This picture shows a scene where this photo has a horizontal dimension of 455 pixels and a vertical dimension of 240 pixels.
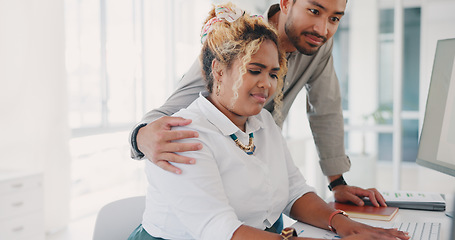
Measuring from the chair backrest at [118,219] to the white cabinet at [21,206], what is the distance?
1.98m

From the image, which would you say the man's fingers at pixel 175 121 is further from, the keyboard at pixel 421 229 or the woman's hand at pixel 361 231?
the keyboard at pixel 421 229

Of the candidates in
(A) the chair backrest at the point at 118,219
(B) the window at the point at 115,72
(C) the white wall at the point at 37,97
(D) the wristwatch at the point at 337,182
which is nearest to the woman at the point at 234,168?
(A) the chair backrest at the point at 118,219

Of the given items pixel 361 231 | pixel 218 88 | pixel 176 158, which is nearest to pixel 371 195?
pixel 361 231

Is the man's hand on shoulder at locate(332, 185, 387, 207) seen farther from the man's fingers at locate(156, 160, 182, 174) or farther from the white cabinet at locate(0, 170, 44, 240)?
the white cabinet at locate(0, 170, 44, 240)

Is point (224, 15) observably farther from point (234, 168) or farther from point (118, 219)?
point (118, 219)

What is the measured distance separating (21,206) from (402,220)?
105 inches

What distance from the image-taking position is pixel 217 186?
3.38 ft

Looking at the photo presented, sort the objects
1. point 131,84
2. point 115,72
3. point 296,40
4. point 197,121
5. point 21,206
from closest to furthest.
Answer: point 197,121, point 296,40, point 21,206, point 115,72, point 131,84

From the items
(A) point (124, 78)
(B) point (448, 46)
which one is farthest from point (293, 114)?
(B) point (448, 46)

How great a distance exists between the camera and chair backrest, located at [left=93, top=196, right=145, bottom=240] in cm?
125

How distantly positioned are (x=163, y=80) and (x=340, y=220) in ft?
15.4

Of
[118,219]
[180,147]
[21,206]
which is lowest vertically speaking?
[21,206]

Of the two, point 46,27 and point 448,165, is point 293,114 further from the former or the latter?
point 448,165

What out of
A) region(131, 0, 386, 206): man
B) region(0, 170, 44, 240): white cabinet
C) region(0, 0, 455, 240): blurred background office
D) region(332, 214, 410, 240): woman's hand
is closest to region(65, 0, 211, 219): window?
region(0, 0, 455, 240): blurred background office
